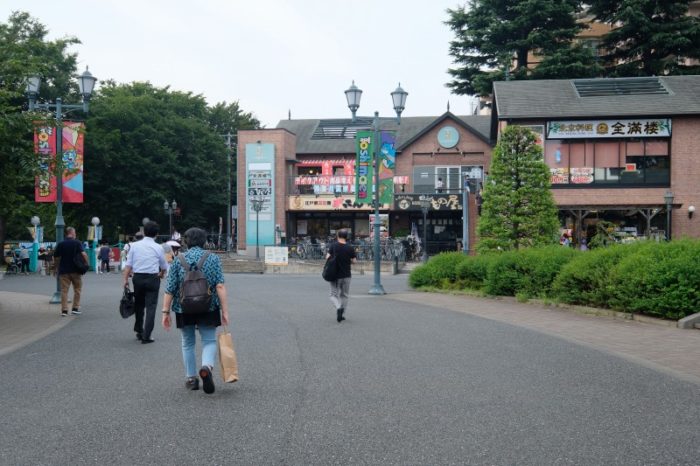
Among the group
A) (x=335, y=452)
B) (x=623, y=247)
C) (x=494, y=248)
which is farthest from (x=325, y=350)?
(x=494, y=248)

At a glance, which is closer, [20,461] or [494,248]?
[20,461]

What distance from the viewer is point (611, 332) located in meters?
11.4

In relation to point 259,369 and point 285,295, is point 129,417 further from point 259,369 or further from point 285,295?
point 285,295

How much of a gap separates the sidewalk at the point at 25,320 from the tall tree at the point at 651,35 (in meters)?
33.3

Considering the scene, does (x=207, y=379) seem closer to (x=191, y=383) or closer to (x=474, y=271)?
(x=191, y=383)

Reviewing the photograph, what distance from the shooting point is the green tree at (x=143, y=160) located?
47062mm

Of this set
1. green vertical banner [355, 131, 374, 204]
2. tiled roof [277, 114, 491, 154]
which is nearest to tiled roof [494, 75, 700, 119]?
green vertical banner [355, 131, 374, 204]

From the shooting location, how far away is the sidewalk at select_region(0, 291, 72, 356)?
1123 cm

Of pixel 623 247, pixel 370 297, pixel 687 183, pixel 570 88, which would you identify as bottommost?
pixel 370 297

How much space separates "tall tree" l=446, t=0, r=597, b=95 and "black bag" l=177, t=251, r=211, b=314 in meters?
36.3

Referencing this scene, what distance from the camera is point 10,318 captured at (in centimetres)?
1428

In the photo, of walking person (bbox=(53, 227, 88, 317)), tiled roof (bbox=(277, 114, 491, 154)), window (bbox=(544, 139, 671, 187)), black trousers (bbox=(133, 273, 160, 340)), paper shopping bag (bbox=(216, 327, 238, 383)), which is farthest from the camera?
tiled roof (bbox=(277, 114, 491, 154))

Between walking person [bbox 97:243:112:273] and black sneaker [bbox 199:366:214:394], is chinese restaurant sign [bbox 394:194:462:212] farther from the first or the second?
black sneaker [bbox 199:366:214:394]

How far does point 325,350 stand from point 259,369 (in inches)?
62.8
